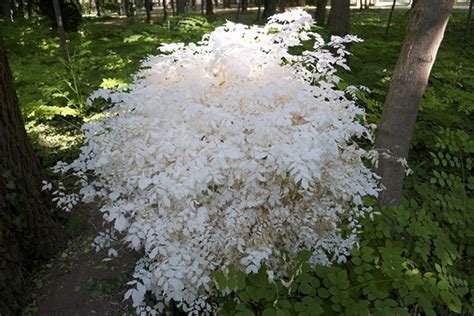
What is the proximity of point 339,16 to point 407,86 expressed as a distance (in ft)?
11.0

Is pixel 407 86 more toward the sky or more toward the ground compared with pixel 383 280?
more toward the sky

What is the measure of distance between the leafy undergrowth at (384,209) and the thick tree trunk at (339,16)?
381mm

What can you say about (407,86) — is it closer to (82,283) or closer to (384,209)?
(384,209)

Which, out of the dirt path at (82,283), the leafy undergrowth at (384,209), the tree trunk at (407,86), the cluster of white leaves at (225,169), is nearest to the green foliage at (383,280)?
the leafy undergrowth at (384,209)

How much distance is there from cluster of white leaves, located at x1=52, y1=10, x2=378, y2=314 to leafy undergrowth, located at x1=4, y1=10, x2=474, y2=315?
186 mm

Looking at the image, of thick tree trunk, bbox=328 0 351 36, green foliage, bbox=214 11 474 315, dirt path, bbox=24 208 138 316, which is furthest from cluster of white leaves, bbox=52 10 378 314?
thick tree trunk, bbox=328 0 351 36

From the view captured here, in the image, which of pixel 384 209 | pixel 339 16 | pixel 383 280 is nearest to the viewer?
pixel 383 280

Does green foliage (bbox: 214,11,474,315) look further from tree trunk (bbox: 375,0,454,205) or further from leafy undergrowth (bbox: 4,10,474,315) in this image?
tree trunk (bbox: 375,0,454,205)

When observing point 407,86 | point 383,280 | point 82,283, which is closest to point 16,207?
point 82,283

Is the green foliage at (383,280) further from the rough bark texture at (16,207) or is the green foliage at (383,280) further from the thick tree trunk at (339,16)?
the thick tree trunk at (339,16)

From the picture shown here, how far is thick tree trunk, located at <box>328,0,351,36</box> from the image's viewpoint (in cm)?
549

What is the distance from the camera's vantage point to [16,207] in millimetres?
2521

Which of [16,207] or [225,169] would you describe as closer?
[225,169]

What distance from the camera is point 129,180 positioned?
2006 mm
